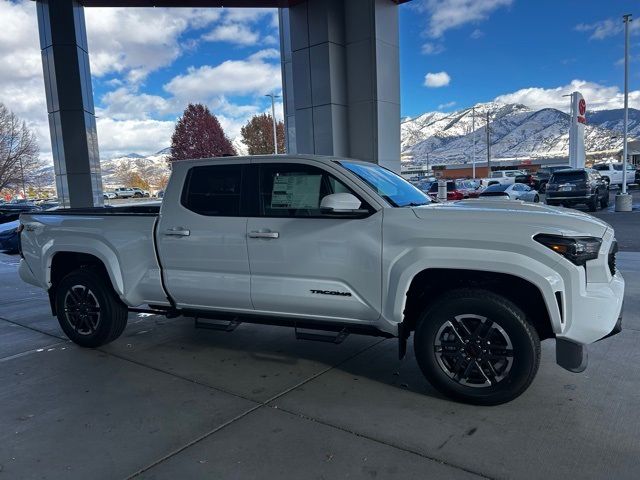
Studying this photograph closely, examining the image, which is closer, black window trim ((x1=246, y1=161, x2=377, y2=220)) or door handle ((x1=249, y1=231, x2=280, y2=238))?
black window trim ((x1=246, y1=161, x2=377, y2=220))

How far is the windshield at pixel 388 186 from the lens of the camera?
4.18 metres

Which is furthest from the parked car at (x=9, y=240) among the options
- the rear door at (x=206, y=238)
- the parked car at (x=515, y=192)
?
the parked car at (x=515, y=192)

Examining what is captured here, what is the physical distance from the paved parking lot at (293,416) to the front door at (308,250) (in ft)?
2.30

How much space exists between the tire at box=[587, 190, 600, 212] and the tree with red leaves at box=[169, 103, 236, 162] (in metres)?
54.2

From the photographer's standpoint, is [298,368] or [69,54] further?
[69,54]

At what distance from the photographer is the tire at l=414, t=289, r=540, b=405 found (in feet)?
11.4

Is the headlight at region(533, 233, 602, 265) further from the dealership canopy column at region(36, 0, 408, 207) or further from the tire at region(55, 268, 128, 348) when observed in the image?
the dealership canopy column at region(36, 0, 408, 207)

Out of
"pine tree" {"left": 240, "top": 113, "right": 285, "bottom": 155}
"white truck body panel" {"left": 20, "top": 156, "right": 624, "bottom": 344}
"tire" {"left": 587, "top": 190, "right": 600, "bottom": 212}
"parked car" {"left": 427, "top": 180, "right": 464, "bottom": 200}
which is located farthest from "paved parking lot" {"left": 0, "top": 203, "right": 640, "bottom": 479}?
"pine tree" {"left": 240, "top": 113, "right": 285, "bottom": 155}

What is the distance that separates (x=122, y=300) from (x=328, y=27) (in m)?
9.00

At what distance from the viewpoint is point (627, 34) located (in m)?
22.7

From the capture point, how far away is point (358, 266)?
3.87m

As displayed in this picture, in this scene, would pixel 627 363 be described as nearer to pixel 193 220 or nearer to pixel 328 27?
pixel 193 220

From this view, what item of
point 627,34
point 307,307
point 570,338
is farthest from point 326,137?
point 627,34

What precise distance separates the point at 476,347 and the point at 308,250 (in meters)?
1.46
